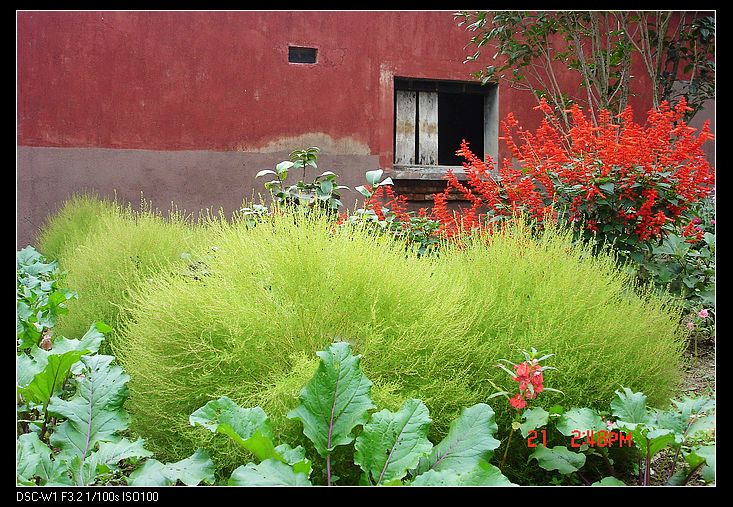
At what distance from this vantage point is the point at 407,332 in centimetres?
230

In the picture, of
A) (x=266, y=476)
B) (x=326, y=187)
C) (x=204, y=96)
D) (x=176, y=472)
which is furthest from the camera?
(x=204, y=96)

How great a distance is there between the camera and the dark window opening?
12.0 m

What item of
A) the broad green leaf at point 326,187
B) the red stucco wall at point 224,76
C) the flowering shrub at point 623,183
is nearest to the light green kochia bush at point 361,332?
the flowering shrub at point 623,183

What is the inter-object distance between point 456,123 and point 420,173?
163 inches

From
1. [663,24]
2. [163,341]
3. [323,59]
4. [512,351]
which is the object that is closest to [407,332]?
[512,351]

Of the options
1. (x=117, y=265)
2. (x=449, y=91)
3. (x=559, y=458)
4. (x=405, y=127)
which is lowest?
(x=559, y=458)

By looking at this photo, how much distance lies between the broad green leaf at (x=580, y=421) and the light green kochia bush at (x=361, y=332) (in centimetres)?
19

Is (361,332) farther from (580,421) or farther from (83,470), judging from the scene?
(83,470)

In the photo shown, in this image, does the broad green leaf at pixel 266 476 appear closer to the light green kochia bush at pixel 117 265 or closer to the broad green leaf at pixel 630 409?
the broad green leaf at pixel 630 409

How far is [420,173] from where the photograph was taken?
841 cm

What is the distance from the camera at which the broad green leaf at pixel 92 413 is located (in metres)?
2.11

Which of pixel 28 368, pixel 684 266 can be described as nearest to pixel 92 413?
pixel 28 368

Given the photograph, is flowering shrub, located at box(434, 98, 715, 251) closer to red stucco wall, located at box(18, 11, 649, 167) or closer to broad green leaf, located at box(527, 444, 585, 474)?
broad green leaf, located at box(527, 444, 585, 474)
